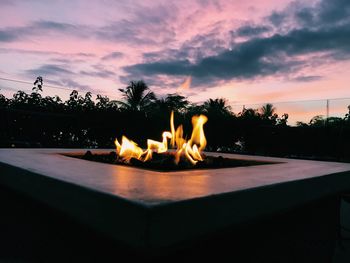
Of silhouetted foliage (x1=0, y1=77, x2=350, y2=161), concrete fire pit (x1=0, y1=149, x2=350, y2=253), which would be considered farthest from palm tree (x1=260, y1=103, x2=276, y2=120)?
concrete fire pit (x1=0, y1=149, x2=350, y2=253)

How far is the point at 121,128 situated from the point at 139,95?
17.3 meters

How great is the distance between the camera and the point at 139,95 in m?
25.3

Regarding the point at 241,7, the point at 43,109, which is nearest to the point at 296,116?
the point at 241,7

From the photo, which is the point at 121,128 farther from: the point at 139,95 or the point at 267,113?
the point at 139,95

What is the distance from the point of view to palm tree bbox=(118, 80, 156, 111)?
2500 cm

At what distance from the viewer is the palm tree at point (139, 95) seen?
82.0 ft

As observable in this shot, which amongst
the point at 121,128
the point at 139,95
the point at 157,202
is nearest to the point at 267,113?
the point at 121,128

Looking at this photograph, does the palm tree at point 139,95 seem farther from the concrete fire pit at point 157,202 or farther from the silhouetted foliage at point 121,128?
the concrete fire pit at point 157,202

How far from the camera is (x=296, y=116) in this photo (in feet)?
40.6

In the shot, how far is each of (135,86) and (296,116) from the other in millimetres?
15270

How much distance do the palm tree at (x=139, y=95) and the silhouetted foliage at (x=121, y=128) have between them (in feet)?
48.4

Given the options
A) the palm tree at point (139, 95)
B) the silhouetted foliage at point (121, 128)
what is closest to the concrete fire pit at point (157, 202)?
the silhouetted foliage at point (121, 128)

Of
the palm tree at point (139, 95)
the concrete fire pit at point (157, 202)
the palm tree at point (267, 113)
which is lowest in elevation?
the concrete fire pit at point (157, 202)

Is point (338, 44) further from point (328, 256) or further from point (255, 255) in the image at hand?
point (255, 255)
